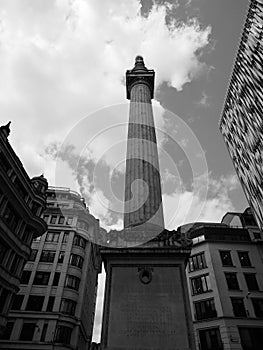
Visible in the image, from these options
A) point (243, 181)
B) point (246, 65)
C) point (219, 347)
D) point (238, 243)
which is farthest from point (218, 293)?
point (246, 65)

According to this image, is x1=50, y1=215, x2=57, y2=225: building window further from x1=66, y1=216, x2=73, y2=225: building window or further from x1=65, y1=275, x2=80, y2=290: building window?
x1=65, y1=275, x2=80, y2=290: building window

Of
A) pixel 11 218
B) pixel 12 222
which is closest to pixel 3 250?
pixel 12 222

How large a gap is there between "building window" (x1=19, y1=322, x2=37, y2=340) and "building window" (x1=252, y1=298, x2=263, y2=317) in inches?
1063

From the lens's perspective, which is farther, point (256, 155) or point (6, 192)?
point (256, 155)

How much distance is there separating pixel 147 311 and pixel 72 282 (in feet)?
94.2

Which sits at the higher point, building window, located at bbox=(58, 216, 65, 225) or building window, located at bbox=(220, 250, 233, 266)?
building window, located at bbox=(58, 216, 65, 225)

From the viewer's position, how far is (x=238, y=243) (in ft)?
115

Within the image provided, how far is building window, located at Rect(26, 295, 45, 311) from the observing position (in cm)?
3153

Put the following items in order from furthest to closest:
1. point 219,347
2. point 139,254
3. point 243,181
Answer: point 243,181 → point 219,347 → point 139,254

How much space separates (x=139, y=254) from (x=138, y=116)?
1170 centimetres

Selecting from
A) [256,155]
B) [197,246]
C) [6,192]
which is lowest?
[6,192]

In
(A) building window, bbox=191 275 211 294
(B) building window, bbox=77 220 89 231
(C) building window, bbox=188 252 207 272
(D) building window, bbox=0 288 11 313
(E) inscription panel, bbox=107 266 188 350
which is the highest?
(B) building window, bbox=77 220 89 231

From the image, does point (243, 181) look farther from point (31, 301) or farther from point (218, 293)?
point (31, 301)

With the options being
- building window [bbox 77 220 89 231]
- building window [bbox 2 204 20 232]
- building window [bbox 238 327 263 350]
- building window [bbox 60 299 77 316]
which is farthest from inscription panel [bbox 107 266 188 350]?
building window [bbox 77 220 89 231]
